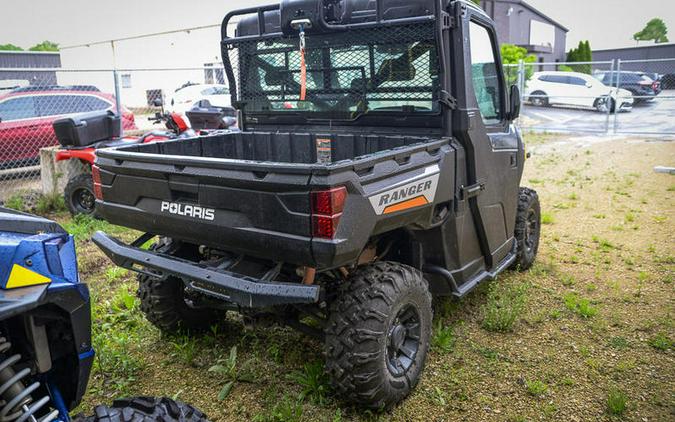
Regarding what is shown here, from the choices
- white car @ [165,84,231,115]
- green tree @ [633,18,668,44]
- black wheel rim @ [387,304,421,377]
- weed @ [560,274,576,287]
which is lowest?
weed @ [560,274,576,287]

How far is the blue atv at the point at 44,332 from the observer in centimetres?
165

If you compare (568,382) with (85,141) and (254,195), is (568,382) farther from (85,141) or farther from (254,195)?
(85,141)

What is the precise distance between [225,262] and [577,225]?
492 centimetres

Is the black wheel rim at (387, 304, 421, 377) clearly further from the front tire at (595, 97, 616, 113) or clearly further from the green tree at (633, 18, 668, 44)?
the green tree at (633, 18, 668, 44)

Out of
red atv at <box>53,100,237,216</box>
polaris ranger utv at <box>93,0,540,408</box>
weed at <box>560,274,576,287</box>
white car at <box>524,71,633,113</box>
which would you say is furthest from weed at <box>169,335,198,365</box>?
white car at <box>524,71,633,113</box>

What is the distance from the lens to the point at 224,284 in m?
2.68

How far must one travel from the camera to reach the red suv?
28.7ft

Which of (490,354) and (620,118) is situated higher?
(620,118)

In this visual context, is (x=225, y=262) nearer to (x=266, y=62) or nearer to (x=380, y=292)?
(x=380, y=292)

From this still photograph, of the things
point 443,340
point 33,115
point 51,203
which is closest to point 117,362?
point 443,340

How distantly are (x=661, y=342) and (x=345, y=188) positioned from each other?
2.57 meters

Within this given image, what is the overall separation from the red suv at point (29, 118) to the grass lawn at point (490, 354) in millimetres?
4253

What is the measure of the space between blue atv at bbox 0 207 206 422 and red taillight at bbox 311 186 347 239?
0.93 metres

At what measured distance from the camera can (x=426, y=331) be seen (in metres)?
3.23
